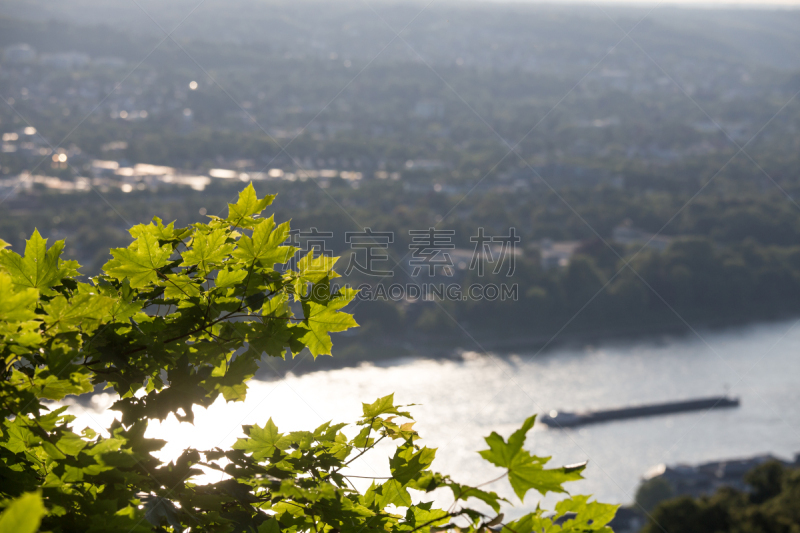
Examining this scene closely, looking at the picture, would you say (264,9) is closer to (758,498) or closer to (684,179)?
(684,179)

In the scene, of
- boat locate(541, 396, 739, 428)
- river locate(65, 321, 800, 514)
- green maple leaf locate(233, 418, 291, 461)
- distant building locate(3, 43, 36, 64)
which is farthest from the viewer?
distant building locate(3, 43, 36, 64)

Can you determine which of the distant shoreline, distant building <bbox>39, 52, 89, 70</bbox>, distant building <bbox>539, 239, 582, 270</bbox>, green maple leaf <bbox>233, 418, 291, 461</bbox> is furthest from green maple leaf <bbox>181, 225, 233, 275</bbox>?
distant building <bbox>39, 52, 89, 70</bbox>

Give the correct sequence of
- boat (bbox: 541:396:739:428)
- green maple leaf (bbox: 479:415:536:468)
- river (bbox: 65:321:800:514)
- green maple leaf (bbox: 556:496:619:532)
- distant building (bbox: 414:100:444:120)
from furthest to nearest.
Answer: distant building (bbox: 414:100:444:120)
boat (bbox: 541:396:739:428)
river (bbox: 65:321:800:514)
green maple leaf (bbox: 556:496:619:532)
green maple leaf (bbox: 479:415:536:468)

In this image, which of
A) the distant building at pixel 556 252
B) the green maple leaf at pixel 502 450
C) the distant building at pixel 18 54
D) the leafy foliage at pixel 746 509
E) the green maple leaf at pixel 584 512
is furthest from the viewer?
the distant building at pixel 18 54

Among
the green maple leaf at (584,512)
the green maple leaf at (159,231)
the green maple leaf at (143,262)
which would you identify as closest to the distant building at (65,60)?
the green maple leaf at (159,231)

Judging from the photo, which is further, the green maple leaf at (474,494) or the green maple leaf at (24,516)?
the green maple leaf at (474,494)

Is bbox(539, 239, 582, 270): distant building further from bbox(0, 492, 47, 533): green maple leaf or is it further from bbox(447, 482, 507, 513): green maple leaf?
bbox(0, 492, 47, 533): green maple leaf

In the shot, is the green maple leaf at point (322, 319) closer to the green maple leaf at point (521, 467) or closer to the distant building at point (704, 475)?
the green maple leaf at point (521, 467)
